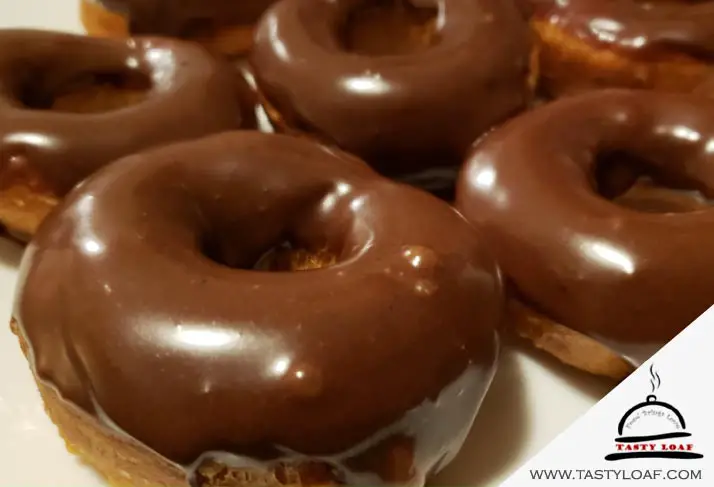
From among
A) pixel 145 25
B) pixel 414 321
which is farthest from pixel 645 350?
pixel 145 25

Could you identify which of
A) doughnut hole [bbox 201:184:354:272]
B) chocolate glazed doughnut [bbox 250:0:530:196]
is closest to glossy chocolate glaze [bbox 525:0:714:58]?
chocolate glazed doughnut [bbox 250:0:530:196]

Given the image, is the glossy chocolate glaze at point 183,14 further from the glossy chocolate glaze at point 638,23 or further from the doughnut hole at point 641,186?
the doughnut hole at point 641,186

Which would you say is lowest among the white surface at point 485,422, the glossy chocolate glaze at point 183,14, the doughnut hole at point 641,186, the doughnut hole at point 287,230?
the white surface at point 485,422

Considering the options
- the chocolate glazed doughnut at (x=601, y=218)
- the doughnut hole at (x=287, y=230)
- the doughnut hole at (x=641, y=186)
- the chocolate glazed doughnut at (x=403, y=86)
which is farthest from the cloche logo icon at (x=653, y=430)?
the chocolate glazed doughnut at (x=403, y=86)

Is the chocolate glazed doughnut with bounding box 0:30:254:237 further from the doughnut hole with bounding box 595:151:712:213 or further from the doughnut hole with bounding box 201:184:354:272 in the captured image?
the doughnut hole with bounding box 595:151:712:213

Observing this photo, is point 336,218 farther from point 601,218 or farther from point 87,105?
point 87,105

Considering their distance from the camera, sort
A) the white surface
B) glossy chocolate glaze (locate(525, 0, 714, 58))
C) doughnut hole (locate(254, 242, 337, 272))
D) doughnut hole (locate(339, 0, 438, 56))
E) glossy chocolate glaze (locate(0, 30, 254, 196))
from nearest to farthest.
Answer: the white surface < doughnut hole (locate(254, 242, 337, 272)) < glossy chocolate glaze (locate(0, 30, 254, 196)) < glossy chocolate glaze (locate(525, 0, 714, 58)) < doughnut hole (locate(339, 0, 438, 56))

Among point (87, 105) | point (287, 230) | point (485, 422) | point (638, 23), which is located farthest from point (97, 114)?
point (638, 23)
